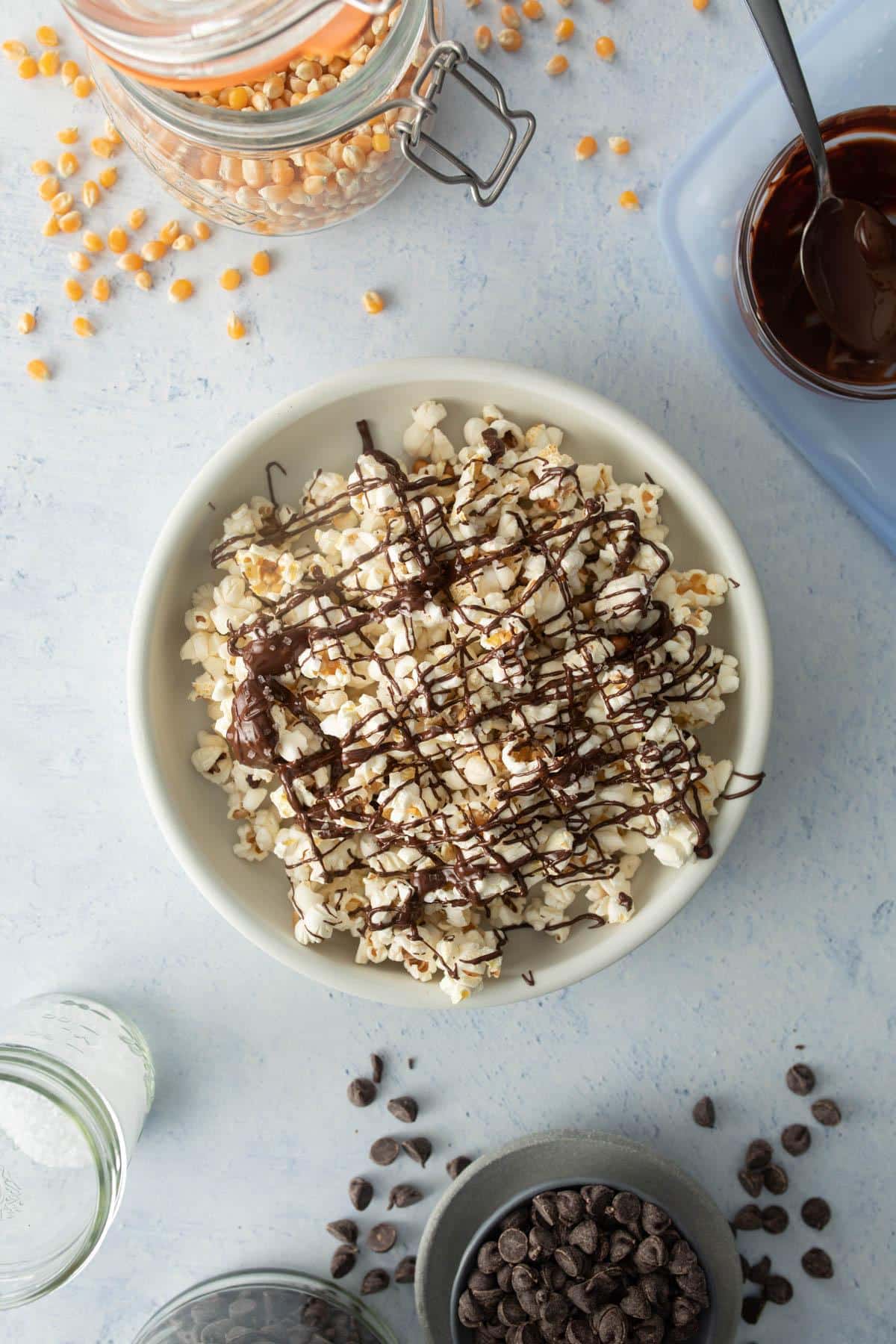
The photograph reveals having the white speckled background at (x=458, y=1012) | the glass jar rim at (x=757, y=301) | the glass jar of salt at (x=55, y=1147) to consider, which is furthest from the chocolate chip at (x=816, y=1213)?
the glass jar rim at (x=757, y=301)

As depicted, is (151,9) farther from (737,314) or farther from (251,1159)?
(251,1159)

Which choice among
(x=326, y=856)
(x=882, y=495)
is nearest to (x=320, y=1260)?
(x=326, y=856)

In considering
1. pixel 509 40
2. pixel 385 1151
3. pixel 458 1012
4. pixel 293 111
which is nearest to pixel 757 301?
pixel 509 40

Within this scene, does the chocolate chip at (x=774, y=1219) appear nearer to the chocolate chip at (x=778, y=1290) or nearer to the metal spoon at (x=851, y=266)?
the chocolate chip at (x=778, y=1290)

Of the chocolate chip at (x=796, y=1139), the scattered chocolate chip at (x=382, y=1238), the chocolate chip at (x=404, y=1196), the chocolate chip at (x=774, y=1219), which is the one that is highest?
the chocolate chip at (x=404, y=1196)

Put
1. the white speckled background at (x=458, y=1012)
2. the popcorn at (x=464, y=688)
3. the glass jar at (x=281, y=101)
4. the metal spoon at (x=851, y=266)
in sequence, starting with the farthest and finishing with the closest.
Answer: the white speckled background at (x=458, y=1012) < the metal spoon at (x=851, y=266) < the popcorn at (x=464, y=688) < the glass jar at (x=281, y=101)

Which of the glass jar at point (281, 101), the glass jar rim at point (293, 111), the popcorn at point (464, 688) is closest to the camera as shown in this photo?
the glass jar at point (281, 101)

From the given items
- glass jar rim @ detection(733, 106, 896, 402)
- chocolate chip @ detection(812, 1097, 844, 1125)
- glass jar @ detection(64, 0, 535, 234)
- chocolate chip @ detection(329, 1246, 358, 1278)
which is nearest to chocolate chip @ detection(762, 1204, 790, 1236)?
chocolate chip @ detection(812, 1097, 844, 1125)
